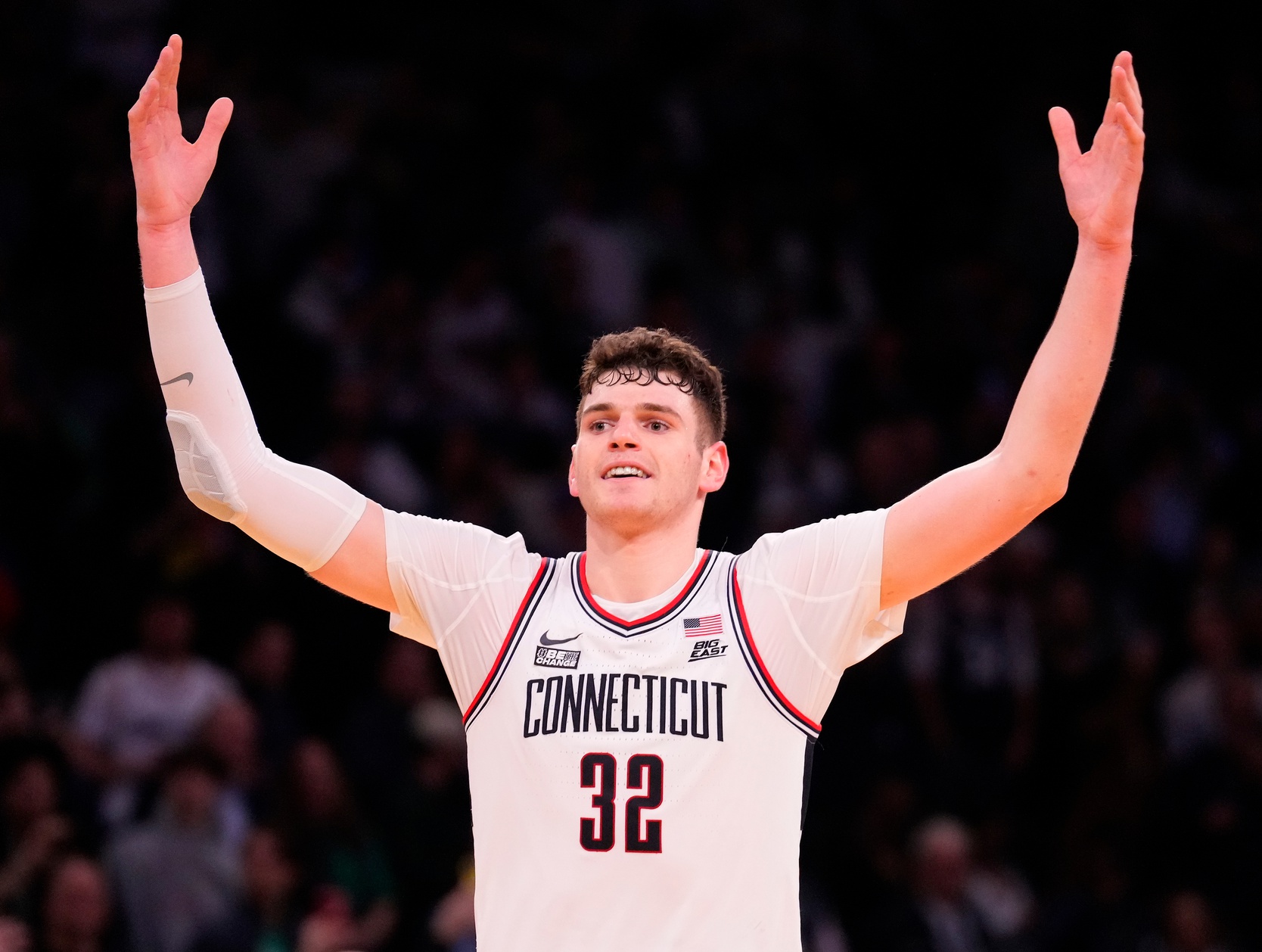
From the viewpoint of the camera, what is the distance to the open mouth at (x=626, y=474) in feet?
Answer: 15.9

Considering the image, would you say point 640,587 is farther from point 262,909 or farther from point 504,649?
point 262,909

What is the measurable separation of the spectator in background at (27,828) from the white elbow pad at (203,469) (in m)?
4.30

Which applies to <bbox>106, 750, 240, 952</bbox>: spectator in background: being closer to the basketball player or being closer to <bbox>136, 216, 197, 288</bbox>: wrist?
the basketball player

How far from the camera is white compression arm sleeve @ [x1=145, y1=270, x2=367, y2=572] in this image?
478 centimetres

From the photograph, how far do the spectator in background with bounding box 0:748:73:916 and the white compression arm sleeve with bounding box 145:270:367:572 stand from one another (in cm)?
429

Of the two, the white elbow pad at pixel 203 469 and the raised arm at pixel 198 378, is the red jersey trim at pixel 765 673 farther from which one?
the white elbow pad at pixel 203 469

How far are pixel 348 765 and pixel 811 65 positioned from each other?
27.7 ft

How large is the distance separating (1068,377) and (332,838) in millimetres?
6144

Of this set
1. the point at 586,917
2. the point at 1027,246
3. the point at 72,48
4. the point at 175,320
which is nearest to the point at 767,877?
the point at 586,917

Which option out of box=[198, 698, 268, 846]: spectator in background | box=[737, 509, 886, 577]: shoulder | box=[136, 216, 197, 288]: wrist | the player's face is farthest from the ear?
box=[198, 698, 268, 846]: spectator in background

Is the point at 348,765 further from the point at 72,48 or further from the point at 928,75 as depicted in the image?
the point at 928,75

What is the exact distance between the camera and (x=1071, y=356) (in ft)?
14.2

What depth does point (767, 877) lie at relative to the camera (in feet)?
14.8

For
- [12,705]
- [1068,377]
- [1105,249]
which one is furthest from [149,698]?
[1105,249]
